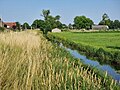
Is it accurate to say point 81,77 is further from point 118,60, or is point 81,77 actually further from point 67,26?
Result: point 67,26

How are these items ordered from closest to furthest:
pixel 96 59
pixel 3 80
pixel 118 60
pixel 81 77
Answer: pixel 3 80 < pixel 81 77 < pixel 118 60 < pixel 96 59

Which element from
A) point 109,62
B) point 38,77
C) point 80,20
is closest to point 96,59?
point 109,62

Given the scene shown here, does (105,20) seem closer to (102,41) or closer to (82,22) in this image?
Answer: (82,22)

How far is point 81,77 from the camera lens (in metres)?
6.66

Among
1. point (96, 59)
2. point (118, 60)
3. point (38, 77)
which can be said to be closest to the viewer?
point (38, 77)

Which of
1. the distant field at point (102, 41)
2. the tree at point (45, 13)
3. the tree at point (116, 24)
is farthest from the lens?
the tree at point (116, 24)

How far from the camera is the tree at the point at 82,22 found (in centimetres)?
13362

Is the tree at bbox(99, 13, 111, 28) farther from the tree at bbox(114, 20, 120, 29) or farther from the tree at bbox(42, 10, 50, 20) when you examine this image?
the tree at bbox(42, 10, 50, 20)

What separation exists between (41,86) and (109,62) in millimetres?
13571

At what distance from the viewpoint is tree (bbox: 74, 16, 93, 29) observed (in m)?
134

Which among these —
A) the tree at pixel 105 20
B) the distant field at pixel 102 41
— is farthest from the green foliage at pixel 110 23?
the distant field at pixel 102 41

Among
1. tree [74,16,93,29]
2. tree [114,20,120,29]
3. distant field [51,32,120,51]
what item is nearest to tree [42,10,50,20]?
tree [74,16,93,29]

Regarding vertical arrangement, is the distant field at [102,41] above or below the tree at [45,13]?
below

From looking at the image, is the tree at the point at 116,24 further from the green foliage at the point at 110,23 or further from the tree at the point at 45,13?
the tree at the point at 45,13
